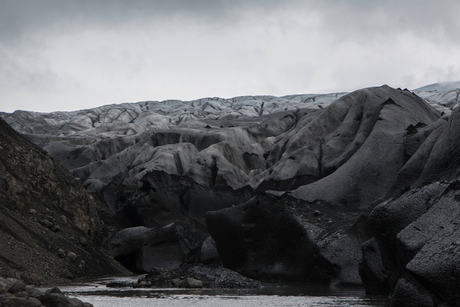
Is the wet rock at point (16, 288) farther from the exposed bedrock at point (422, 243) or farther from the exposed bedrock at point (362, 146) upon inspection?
the exposed bedrock at point (362, 146)

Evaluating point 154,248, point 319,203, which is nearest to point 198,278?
point 319,203

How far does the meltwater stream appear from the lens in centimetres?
1016

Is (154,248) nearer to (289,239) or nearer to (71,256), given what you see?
(71,256)

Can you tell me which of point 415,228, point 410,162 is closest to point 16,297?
point 415,228

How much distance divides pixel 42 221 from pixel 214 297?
8.56m

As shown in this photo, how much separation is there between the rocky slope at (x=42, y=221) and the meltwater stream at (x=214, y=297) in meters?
1.72

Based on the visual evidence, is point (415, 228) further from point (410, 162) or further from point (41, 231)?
point (41, 231)

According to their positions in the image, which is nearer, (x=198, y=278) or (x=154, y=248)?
(x=198, y=278)

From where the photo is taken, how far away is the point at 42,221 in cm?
1761

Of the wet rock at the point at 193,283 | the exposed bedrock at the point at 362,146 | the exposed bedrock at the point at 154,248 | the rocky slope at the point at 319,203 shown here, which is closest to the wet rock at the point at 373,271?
the rocky slope at the point at 319,203

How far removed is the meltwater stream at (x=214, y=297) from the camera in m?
10.2

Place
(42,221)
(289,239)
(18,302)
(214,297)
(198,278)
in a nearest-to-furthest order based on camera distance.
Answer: (18,302) < (214,297) < (198,278) < (289,239) < (42,221)

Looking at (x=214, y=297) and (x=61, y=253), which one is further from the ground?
(x=61, y=253)

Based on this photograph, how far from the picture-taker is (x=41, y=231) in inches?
666
